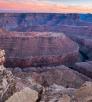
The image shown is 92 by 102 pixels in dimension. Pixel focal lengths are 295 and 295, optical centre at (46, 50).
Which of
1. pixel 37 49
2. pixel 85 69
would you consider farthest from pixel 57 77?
pixel 37 49

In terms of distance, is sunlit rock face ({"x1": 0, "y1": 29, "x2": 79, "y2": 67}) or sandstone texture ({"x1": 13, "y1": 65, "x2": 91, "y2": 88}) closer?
sandstone texture ({"x1": 13, "y1": 65, "x2": 91, "y2": 88})

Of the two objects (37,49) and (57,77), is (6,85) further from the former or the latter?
(37,49)

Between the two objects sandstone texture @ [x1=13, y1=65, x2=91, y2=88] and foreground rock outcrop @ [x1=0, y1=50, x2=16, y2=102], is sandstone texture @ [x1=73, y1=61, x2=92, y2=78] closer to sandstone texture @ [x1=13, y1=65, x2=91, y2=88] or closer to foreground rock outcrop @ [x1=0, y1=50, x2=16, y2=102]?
sandstone texture @ [x1=13, y1=65, x2=91, y2=88]

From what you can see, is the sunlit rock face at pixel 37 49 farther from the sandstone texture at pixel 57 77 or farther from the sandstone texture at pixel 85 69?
the sandstone texture at pixel 57 77

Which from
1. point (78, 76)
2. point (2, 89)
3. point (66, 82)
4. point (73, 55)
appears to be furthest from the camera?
point (73, 55)

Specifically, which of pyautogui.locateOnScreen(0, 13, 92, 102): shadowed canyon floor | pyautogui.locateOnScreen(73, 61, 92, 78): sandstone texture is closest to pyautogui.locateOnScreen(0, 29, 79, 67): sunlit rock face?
pyautogui.locateOnScreen(0, 13, 92, 102): shadowed canyon floor

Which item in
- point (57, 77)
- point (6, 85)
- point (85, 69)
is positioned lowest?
point (85, 69)

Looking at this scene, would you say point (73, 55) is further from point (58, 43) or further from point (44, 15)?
point (44, 15)

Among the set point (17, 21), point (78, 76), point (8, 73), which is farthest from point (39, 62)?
point (17, 21)
